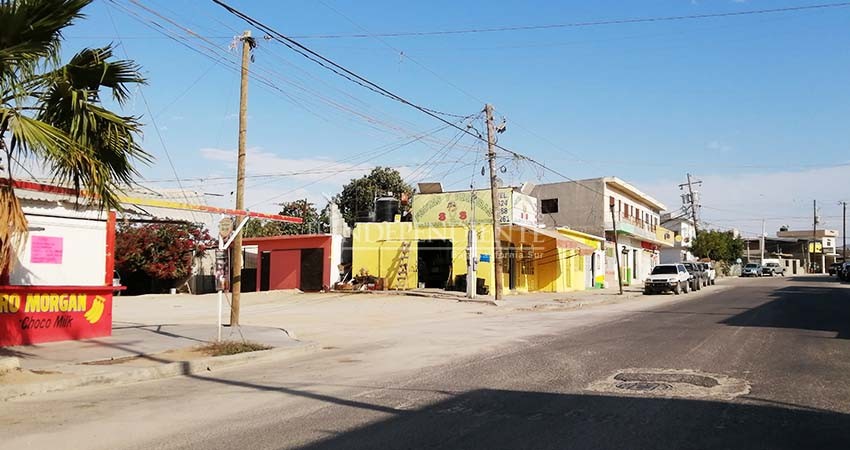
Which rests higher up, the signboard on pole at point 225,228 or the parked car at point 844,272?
the signboard on pole at point 225,228

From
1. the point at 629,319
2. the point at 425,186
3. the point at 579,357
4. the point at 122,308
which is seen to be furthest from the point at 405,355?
the point at 425,186

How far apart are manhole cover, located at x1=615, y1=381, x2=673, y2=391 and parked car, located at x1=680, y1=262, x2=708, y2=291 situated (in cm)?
3391

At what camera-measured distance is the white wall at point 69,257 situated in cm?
1242

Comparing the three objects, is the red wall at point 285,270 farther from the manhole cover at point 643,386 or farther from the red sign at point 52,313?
the manhole cover at point 643,386

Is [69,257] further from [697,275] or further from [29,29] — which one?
[697,275]

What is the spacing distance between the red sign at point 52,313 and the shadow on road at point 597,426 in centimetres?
800

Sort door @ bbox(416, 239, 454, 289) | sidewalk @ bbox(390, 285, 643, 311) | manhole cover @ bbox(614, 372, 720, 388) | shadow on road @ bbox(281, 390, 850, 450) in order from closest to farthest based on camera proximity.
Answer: shadow on road @ bbox(281, 390, 850, 450), manhole cover @ bbox(614, 372, 720, 388), sidewalk @ bbox(390, 285, 643, 311), door @ bbox(416, 239, 454, 289)

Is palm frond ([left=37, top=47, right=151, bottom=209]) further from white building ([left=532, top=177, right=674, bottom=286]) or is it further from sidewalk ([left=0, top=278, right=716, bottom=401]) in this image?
white building ([left=532, top=177, right=674, bottom=286])

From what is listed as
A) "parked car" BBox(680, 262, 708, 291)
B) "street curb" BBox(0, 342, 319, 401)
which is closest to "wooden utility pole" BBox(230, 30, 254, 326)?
"street curb" BBox(0, 342, 319, 401)

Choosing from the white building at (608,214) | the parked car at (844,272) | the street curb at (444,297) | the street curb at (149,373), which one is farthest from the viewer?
the parked car at (844,272)

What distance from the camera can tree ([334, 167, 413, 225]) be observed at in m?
56.1

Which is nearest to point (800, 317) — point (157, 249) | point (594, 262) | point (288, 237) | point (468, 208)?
point (468, 208)

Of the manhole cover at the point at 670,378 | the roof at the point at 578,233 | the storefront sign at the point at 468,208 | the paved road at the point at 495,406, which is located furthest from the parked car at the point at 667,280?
the manhole cover at the point at 670,378

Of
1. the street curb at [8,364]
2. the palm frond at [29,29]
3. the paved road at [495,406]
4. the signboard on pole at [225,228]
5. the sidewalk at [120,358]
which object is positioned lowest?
the paved road at [495,406]
